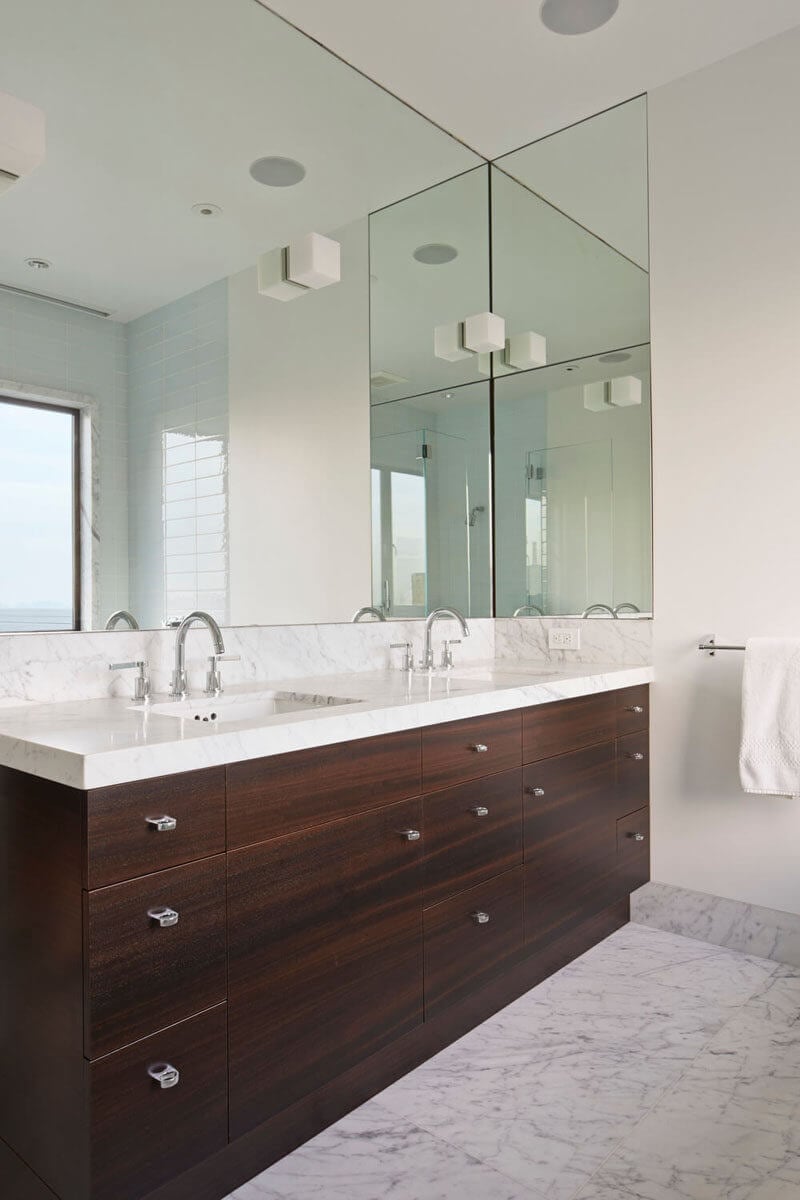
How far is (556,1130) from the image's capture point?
163 centimetres

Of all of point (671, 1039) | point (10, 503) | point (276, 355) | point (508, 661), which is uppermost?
point (276, 355)

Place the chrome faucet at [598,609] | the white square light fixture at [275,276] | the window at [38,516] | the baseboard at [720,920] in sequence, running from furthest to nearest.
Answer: the chrome faucet at [598,609], the baseboard at [720,920], the white square light fixture at [275,276], the window at [38,516]

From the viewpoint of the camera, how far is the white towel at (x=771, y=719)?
2.26 meters

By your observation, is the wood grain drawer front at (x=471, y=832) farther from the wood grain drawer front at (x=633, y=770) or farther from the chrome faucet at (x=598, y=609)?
the chrome faucet at (x=598, y=609)

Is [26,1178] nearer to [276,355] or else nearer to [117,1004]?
[117,1004]

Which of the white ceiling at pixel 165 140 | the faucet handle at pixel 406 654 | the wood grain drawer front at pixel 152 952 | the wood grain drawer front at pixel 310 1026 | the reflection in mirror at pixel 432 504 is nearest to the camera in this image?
the wood grain drawer front at pixel 152 952

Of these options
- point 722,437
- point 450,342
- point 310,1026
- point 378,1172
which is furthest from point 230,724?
point 450,342

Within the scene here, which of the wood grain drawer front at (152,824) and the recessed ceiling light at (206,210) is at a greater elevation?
the recessed ceiling light at (206,210)

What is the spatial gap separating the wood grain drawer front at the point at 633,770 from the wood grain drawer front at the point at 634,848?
0.04 meters

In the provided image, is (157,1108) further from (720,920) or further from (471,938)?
(720,920)

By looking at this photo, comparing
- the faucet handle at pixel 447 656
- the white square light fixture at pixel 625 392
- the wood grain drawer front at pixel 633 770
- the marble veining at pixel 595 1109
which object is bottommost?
the marble veining at pixel 595 1109

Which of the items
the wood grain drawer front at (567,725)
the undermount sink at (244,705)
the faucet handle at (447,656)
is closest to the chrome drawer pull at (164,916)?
the undermount sink at (244,705)

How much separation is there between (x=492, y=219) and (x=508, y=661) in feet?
5.58

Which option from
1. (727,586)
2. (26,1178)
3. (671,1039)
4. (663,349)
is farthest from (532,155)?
(26,1178)
